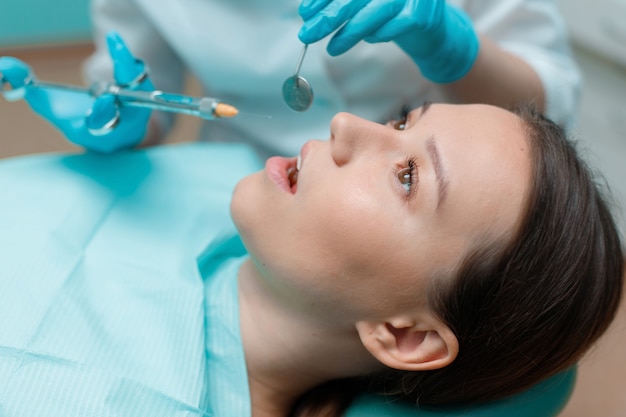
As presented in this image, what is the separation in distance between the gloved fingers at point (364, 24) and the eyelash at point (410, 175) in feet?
0.59

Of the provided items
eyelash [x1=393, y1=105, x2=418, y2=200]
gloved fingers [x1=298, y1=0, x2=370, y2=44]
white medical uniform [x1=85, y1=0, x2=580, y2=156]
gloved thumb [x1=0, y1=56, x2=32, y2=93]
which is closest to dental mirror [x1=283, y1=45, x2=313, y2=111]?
gloved fingers [x1=298, y1=0, x2=370, y2=44]

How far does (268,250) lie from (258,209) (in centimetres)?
6

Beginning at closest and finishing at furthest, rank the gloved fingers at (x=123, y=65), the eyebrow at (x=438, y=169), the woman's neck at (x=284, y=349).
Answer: the eyebrow at (x=438, y=169) → the woman's neck at (x=284, y=349) → the gloved fingers at (x=123, y=65)

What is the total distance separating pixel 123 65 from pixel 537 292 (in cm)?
69

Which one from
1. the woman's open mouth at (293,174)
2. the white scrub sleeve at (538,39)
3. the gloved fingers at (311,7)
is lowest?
the woman's open mouth at (293,174)

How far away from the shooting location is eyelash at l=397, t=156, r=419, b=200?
0.85m

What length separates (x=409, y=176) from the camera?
0.87 metres

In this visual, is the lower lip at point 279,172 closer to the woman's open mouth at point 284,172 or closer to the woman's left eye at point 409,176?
the woman's open mouth at point 284,172

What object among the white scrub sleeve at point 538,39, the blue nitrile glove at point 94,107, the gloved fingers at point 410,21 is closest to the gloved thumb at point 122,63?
the blue nitrile glove at point 94,107

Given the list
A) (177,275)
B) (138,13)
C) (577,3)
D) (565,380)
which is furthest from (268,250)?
(577,3)

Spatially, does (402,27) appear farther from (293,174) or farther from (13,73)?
(13,73)

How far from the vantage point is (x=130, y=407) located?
832 mm

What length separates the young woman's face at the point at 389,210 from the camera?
83cm

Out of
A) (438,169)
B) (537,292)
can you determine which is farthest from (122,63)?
(537,292)
